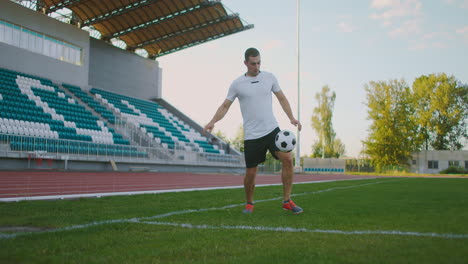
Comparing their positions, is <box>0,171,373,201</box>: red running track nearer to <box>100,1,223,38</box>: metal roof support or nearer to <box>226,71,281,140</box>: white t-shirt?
<box>226,71,281,140</box>: white t-shirt

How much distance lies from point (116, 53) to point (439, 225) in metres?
31.7

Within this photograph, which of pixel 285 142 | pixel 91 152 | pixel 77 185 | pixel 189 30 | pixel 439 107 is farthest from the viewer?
pixel 439 107

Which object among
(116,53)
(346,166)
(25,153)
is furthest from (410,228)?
(346,166)

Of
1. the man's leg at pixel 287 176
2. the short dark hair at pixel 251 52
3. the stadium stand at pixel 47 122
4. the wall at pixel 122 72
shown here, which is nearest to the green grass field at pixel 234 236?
the man's leg at pixel 287 176

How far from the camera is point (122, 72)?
32875 mm

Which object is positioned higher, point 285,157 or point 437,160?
point 285,157

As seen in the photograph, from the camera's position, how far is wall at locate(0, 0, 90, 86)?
74.2 feet

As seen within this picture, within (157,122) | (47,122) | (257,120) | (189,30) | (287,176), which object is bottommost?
(287,176)

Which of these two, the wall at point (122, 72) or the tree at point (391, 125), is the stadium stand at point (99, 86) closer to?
the wall at point (122, 72)

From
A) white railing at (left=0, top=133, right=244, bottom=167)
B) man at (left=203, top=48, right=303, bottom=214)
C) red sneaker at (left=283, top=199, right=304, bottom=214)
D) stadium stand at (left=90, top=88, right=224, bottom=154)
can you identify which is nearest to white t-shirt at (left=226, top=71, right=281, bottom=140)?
man at (left=203, top=48, right=303, bottom=214)

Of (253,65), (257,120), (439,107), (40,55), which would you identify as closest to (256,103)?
(257,120)

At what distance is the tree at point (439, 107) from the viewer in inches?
2121

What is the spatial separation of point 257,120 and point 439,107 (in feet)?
185

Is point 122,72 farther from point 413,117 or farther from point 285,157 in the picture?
point 413,117
